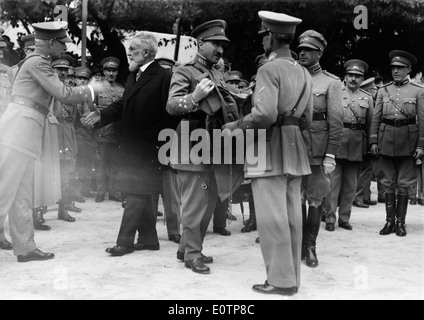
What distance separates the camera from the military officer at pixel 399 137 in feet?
24.3

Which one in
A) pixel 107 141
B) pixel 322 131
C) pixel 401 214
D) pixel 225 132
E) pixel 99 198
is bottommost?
pixel 99 198

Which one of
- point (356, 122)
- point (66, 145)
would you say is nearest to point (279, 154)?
point (356, 122)

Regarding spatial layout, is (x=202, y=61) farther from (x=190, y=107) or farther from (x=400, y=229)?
(x=400, y=229)

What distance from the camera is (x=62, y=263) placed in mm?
5488

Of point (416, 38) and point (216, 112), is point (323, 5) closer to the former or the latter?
point (416, 38)

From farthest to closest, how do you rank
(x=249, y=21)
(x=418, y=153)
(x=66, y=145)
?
1. (x=249, y=21)
2. (x=66, y=145)
3. (x=418, y=153)

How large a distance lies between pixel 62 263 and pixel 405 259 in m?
3.42

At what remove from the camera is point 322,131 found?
5.98 m

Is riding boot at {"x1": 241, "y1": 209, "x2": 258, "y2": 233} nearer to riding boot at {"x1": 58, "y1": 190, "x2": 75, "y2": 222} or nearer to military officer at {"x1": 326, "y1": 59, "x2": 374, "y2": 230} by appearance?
military officer at {"x1": 326, "y1": 59, "x2": 374, "y2": 230}

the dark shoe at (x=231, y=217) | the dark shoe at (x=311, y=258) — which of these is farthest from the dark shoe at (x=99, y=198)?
the dark shoe at (x=311, y=258)

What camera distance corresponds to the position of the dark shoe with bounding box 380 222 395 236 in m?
7.36

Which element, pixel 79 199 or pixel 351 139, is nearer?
pixel 351 139

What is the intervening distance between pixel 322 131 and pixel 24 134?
2935 millimetres
